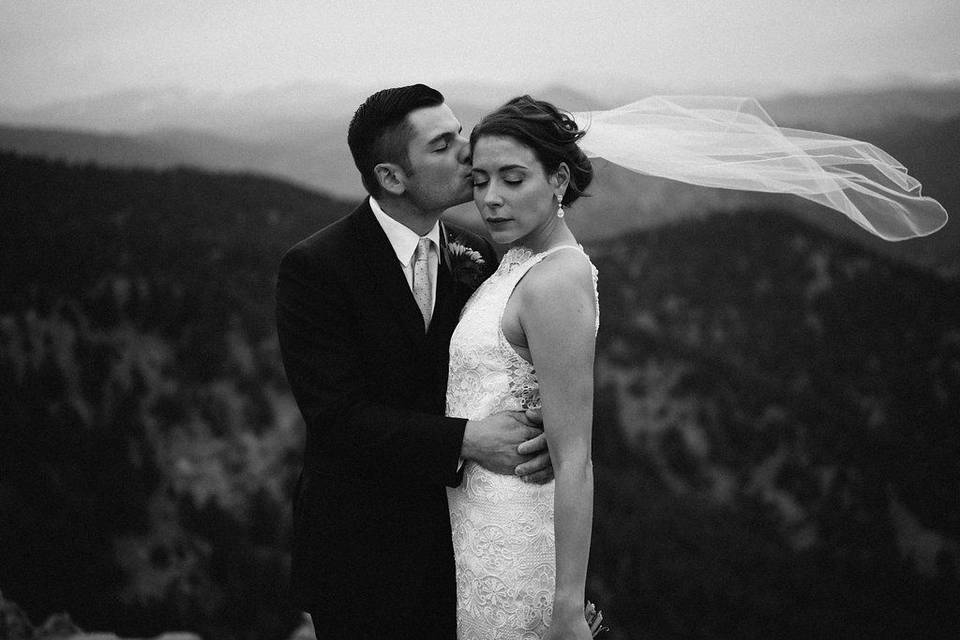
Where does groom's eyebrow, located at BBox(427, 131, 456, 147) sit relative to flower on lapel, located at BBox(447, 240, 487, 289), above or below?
above

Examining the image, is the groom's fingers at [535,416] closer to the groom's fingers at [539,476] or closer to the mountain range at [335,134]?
the groom's fingers at [539,476]

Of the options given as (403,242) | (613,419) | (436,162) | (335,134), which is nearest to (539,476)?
(403,242)

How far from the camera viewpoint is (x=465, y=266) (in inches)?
73.4

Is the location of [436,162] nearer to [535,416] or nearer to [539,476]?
[535,416]

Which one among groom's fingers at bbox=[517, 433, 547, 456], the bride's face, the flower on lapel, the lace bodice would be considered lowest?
groom's fingers at bbox=[517, 433, 547, 456]

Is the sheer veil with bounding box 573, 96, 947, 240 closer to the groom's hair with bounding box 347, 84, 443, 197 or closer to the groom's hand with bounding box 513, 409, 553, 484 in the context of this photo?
the groom's hair with bounding box 347, 84, 443, 197

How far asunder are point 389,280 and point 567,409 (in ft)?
2.03

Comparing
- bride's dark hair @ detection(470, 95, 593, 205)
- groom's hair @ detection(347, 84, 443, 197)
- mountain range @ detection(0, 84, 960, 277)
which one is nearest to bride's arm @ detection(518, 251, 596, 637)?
bride's dark hair @ detection(470, 95, 593, 205)

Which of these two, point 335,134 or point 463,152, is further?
point 335,134

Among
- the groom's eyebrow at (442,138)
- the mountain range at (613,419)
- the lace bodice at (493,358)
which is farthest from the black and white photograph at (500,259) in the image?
the lace bodice at (493,358)

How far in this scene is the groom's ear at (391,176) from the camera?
1.79 metres

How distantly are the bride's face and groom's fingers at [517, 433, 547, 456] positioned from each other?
1.54 ft

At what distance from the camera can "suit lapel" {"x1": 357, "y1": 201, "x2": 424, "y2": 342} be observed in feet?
5.69

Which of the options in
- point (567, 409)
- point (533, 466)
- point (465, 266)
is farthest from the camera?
point (465, 266)
